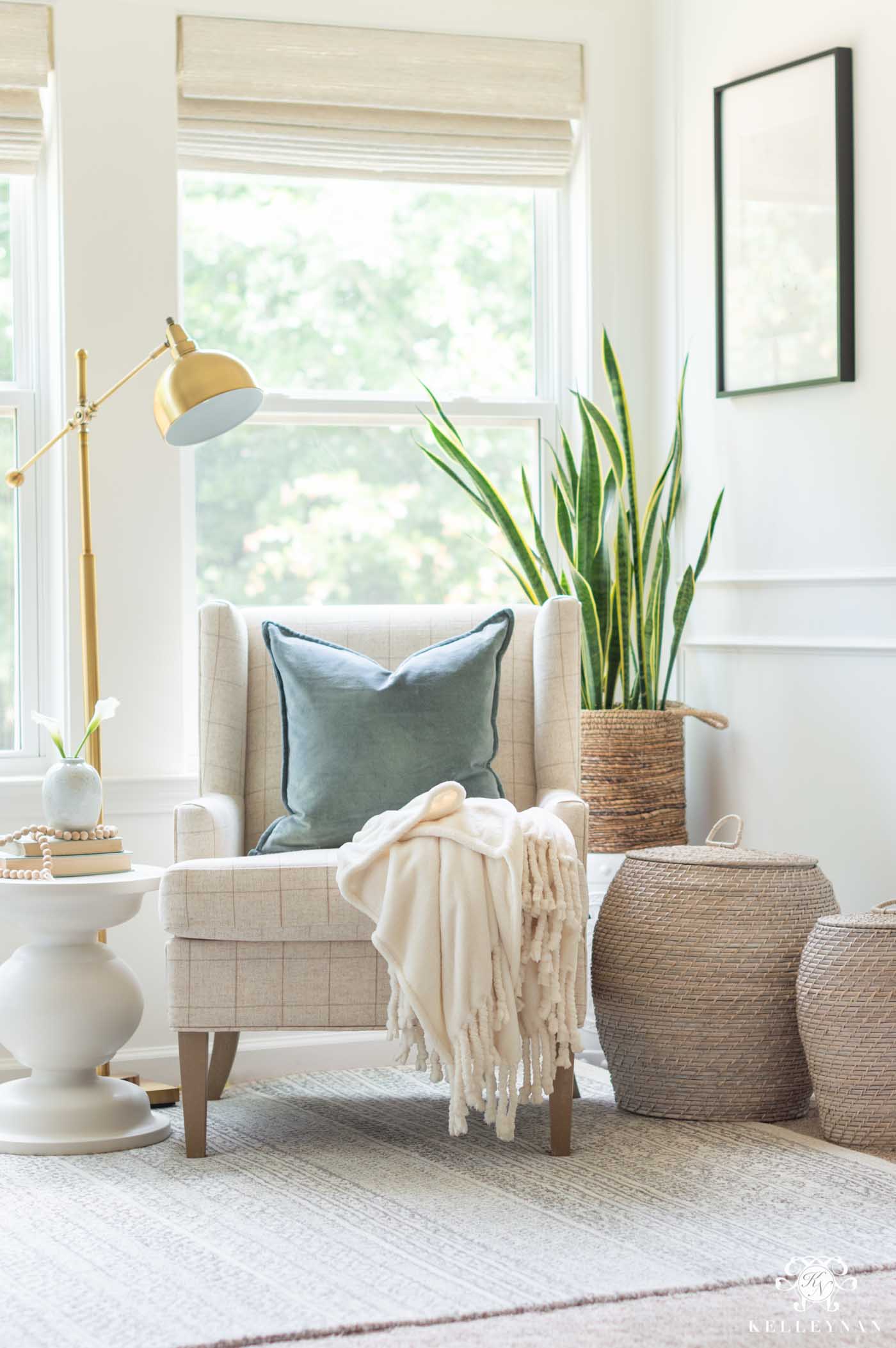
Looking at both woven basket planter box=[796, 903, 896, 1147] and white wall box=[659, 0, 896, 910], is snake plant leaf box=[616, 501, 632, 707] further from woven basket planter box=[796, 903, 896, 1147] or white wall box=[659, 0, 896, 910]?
woven basket planter box=[796, 903, 896, 1147]

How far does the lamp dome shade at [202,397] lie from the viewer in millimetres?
3033

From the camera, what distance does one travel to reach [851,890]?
340 centimetres

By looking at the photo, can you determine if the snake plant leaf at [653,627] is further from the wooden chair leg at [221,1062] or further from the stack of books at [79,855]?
the stack of books at [79,855]

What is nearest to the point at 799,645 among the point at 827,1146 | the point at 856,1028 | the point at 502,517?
the point at 502,517

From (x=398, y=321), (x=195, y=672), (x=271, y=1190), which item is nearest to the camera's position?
(x=271, y=1190)

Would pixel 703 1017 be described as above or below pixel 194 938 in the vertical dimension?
below

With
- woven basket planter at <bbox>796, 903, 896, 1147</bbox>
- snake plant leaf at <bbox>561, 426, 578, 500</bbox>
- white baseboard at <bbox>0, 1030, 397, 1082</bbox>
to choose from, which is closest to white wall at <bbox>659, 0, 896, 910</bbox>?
snake plant leaf at <bbox>561, 426, 578, 500</bbox>

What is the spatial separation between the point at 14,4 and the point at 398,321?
1.10 meters

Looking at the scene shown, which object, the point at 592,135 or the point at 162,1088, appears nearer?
the point at 162,1088

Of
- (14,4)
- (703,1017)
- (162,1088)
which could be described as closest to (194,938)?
(162,1088)

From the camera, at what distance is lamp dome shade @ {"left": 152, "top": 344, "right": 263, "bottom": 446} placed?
9.95ft

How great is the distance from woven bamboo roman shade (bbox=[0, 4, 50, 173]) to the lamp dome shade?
896 millimetres

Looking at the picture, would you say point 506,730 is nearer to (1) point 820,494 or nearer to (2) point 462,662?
(2) point 462,662

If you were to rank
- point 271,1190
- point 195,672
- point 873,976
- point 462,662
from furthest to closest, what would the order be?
point 195,672 → point 462,662 → point 873,976 → point 271,1190
